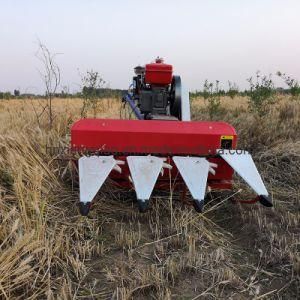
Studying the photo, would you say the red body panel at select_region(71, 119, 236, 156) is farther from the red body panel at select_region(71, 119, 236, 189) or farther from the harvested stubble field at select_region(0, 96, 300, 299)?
the harvested stubble field at select_region(0, 96, 300, 299)

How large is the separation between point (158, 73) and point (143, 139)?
1.70 meters

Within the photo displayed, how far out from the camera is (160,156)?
14.6 feet

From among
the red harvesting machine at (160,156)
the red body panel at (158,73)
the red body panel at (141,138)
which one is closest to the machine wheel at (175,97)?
the red body panel at (158,73)

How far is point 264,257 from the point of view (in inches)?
136

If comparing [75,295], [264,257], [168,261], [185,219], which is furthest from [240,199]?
[75,295]

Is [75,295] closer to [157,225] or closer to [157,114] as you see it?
[157,225]

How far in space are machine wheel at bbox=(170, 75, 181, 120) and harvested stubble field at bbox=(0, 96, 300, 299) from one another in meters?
1.42

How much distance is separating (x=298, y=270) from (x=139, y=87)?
12.5 feet

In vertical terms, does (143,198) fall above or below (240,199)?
above

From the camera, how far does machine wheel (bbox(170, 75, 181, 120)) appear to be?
19.2 ft

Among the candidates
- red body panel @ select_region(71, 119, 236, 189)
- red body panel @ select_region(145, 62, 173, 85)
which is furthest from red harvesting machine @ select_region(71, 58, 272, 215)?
red body panel @ select_region(145, 62, 173, 85)

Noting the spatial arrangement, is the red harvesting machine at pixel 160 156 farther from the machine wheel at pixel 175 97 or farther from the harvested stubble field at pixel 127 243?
the machine wheel at pixel 175 97

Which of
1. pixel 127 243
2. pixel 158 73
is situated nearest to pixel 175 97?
pixel 158 73

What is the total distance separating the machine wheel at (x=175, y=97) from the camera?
5867 mm
